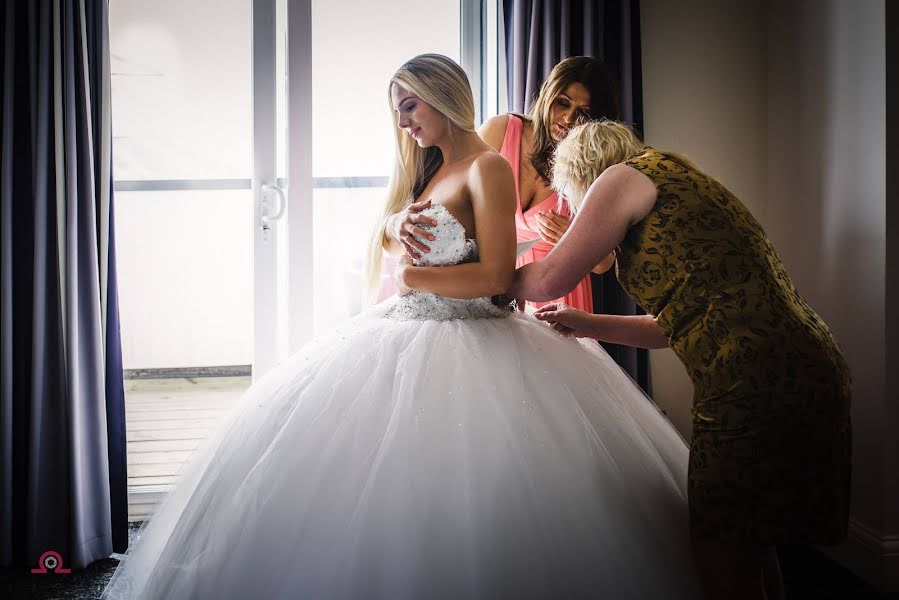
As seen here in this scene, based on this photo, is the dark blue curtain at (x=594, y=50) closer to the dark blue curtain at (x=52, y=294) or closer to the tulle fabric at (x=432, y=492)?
the tulle fabric at (x=432, y=492)

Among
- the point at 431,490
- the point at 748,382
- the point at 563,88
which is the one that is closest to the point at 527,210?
the point at 563,88

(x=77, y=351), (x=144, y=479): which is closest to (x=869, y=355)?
(x=77, y=351)

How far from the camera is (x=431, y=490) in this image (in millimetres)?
1011

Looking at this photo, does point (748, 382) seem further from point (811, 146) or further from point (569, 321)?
point (811, 146)

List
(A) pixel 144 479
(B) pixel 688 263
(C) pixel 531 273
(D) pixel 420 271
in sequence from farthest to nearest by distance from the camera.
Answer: (A) pixel 144 479
(D) pixel 420 271
(C) pixel 531 273
(B) pixel 688 263

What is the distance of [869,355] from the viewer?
1.97 meters

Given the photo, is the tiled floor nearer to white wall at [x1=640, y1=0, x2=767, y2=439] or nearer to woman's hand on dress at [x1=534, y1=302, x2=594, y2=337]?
white wall at [x1=640, y1=0, x2=767, y2=439]

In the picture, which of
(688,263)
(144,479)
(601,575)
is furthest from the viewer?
(144,479)

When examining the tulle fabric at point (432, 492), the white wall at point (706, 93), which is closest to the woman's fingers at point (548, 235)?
the tulle fabric at point (432, 492)

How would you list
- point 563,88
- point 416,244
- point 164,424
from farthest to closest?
point 164,424 < point 563,88 < point 416,244

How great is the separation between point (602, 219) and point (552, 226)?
2.22 ft

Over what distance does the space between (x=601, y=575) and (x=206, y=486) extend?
2.45 ft

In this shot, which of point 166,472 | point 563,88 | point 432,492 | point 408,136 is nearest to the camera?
point 432,492

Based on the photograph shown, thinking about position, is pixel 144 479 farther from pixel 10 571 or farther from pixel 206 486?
pixel 206 486
